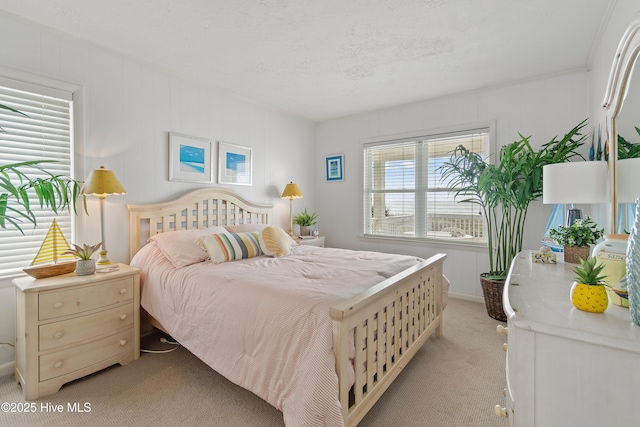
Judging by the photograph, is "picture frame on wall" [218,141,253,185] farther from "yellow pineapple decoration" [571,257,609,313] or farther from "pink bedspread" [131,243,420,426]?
"yellow pineapple decoration" [571,257,609,313]

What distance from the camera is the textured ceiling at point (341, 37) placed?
77.5 inches

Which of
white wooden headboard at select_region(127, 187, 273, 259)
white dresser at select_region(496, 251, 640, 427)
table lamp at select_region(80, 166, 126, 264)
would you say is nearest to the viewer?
white dresser at select_region(496, 251, 640, 427)

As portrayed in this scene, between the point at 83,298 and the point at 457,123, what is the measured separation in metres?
3.94

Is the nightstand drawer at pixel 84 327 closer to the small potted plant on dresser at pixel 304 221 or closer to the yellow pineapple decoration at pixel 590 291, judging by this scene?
the small potted plant on dresser at pixel 304 221

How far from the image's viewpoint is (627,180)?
53.6 inches

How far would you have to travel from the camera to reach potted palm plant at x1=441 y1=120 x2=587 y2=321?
106 inches

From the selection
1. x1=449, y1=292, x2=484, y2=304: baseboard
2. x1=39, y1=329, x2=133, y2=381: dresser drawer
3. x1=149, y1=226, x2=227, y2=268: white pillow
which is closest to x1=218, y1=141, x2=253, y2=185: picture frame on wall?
x1=149, y1=226, x2=227, y2=268: white pillow

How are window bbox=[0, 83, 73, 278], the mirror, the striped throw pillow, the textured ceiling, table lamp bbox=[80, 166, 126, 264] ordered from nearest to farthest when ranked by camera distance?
1. the mirror
2. the textured ceiling
3. window bbox=[0, 83, 73, 278]
4. table lamp bbox=[80, 166, 126, 264]
5. the striped throw pillow

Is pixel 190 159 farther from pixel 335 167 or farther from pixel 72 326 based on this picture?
pixel 335 167

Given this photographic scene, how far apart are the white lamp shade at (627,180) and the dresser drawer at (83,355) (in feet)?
10.1

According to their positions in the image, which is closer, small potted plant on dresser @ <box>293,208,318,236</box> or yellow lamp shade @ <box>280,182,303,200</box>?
yellow lamp shade @ <box>280,182,303,200</box>

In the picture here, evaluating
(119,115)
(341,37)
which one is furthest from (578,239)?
(119,115)

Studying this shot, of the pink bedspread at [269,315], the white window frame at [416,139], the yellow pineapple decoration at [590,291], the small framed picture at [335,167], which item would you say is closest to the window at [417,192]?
the white window frame at [416,139]

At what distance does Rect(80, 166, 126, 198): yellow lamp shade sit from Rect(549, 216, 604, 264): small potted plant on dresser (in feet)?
9.93
